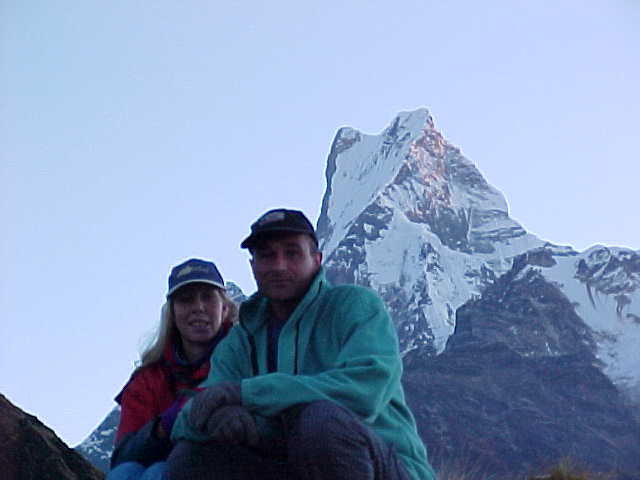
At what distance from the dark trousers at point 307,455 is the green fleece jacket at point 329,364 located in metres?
0.05

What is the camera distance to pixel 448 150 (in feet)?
378

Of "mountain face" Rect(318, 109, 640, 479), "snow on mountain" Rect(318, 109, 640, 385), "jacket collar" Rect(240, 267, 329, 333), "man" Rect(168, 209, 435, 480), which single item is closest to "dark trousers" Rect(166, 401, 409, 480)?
"man" Rect(168, 209, 435, 480)

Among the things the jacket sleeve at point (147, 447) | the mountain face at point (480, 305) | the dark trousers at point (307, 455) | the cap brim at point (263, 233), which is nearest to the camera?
the dark trousers at point (307, 455)

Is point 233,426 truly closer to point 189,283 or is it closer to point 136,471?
point 136,471

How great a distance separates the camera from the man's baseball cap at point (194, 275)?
3727mm

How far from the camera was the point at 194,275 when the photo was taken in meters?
3.73

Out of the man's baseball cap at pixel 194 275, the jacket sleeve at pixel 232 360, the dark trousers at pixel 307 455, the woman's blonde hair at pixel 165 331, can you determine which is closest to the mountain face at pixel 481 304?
the woman's blonde hair at pixel 165 331

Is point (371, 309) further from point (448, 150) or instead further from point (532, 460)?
point (448, 150)

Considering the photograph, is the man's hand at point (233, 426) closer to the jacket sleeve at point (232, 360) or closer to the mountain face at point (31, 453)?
the jacket sleeve at point (232, 360)

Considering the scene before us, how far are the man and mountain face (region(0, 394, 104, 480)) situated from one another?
1.47 m

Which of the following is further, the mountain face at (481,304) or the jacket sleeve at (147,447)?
the mountain face at (481,304)

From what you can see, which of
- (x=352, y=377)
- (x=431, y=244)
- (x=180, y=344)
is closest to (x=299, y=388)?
(x=352, y=377)

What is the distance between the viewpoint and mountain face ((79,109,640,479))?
68000mm

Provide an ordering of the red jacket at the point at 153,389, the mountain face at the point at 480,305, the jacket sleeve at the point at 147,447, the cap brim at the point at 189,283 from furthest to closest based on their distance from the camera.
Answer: the mountain face at the point at 480,305 → the cap brim at the point at 189,283 → the red jacket at the point at 153,389 → the jacket sleeve at the point at 147,447
